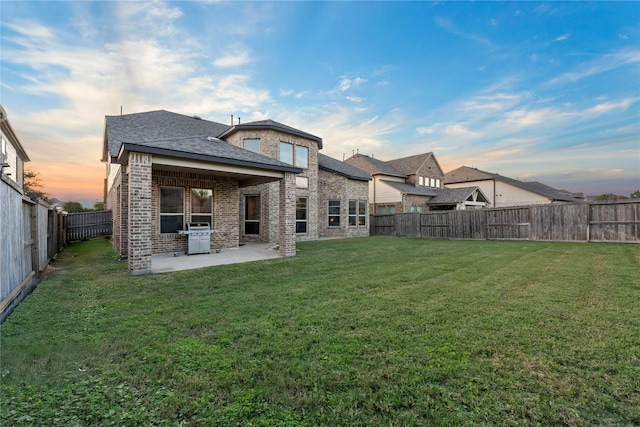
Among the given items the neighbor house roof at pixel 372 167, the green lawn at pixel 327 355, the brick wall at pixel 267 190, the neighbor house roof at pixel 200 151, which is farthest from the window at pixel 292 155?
the neighbor house roof at pixel 372 167

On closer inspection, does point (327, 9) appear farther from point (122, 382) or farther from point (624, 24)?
point (122, 382)

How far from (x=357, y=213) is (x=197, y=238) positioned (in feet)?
38.5

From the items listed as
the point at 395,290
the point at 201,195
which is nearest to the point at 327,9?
the point at 201,195

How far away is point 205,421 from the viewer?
1.90 metres

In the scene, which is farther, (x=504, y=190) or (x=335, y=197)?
(x=504, y=190)

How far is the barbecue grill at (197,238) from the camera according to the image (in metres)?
9.91

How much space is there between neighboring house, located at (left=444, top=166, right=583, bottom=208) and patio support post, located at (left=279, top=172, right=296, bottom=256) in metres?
29.6

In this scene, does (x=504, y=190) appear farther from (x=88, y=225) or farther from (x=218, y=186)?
(x=88, y=225)

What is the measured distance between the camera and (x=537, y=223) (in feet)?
47.3

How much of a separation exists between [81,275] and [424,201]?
25408 mm

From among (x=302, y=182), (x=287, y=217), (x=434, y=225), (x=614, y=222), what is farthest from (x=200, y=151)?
(x=614, y=222)

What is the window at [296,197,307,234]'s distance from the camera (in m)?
15.9

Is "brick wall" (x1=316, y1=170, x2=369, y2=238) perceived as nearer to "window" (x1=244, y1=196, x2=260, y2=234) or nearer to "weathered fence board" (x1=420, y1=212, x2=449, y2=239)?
"weathered fence board" (x1=420, y1=212, x2=449, y2=239)

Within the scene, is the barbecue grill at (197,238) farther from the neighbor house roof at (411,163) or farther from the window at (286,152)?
the neighbor house roof at (411,163)
